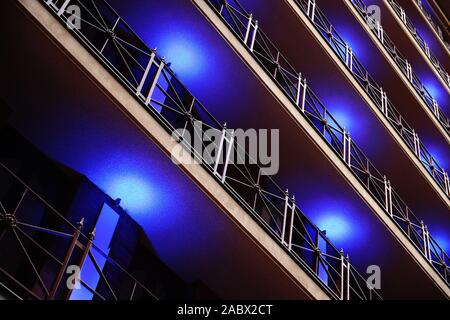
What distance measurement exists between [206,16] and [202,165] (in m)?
3.60

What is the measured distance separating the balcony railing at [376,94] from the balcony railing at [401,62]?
3.96ft

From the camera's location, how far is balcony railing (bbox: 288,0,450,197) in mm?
15484

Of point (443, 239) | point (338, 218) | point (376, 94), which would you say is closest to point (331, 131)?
point (338, 218)

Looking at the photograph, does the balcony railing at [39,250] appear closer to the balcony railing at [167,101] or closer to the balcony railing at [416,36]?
the balcony railing at [167,101]

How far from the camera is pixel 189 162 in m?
7.97

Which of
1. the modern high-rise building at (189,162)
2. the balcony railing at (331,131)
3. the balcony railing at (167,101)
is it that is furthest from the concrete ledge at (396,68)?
→ the balcony railing at (167,101)

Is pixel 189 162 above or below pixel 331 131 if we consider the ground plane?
below

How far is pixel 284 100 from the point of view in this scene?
37.3 feet

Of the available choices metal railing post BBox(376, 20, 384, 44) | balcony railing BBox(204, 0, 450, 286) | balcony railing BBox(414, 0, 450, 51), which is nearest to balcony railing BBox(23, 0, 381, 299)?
balcony railing BBox(204, 0, 450, 286)

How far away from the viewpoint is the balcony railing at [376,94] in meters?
15.5

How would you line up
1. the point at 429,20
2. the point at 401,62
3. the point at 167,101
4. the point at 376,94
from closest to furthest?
the point at 167,101 → the point at 376,94 → the point at 401,62 → the point at 429,20

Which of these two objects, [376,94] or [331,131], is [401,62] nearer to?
[376,94]

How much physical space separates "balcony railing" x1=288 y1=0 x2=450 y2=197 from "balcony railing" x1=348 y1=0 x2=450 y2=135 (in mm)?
1208

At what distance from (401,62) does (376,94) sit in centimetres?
340
